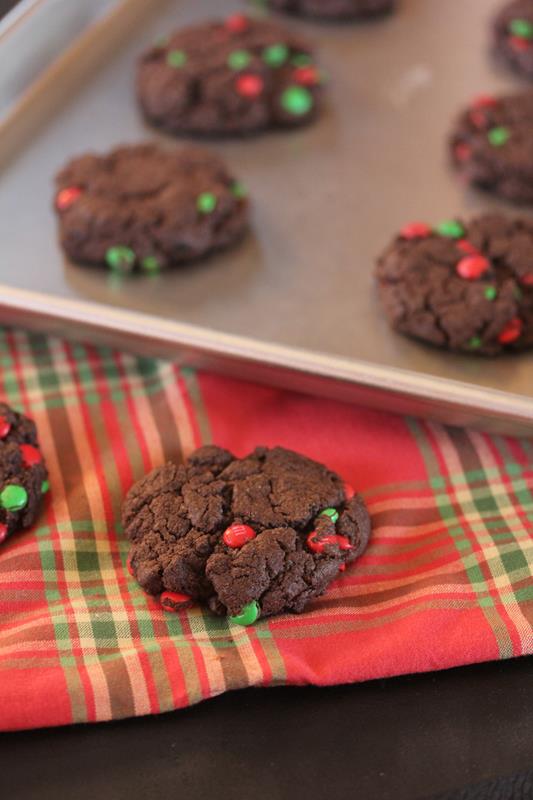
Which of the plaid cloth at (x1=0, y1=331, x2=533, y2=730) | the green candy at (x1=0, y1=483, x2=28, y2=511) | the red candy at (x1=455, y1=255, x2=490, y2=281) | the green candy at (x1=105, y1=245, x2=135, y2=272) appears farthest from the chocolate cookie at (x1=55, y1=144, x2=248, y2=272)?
the green candy at (x1=0, y1=483, x2=28, y2=511)

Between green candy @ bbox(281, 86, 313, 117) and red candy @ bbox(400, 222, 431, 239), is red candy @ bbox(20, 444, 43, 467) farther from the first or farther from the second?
green candy @ bbox(281, 86, 313, 117)

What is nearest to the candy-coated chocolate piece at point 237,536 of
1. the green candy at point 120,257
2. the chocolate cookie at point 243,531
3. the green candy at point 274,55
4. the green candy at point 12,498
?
the chocolate cookie at point 243,531

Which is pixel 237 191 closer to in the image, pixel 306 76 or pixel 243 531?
pixel 306 76

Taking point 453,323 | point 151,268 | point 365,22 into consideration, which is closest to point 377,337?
point 453,323

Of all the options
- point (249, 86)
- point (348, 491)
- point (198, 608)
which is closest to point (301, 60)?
point (249, 86)

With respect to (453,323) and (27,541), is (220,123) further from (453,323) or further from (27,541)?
(27,541)

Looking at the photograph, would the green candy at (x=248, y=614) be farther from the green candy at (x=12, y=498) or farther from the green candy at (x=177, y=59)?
the green candy at (x=177, y=59)

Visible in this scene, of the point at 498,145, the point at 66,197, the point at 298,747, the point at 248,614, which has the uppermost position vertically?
the point at 66,197
